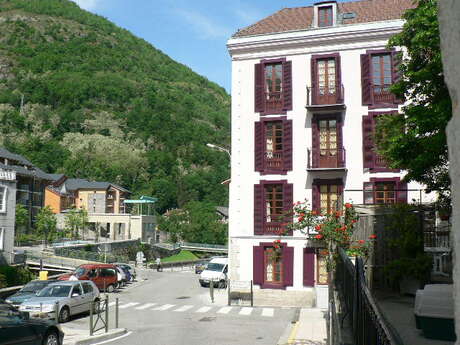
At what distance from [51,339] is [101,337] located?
3955 millimetres

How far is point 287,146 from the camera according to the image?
29.0 m

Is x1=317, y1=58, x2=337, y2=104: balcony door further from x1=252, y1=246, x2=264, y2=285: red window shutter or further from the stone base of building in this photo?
the stone base of building

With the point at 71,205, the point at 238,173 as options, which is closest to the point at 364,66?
the point at 238,173

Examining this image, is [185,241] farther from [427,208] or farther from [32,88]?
[32,88]

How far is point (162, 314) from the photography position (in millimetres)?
26266

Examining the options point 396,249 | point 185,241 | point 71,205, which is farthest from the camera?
point 185,241

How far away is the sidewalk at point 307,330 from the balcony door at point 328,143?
7805 mm

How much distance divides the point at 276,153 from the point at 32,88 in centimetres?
18385

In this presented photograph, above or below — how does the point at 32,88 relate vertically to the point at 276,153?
above

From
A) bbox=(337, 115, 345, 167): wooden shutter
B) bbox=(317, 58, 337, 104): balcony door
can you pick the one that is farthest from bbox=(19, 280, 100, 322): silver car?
bbox=(317, 58, 337, 104): balcony door

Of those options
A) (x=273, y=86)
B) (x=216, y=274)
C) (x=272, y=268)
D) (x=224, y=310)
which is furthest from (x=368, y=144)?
(x=216, y=274)

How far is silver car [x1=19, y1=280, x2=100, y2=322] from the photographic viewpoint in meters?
21.5

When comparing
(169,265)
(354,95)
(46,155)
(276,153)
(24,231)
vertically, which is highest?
(46,155)

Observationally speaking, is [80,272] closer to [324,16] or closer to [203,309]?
[203,309]
